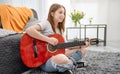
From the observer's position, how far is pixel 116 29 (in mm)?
4316

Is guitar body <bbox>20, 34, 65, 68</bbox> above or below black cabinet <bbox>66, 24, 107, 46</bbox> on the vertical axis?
above

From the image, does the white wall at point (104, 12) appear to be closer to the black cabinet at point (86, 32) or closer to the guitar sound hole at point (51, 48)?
the black cabinet at point (86, 32)

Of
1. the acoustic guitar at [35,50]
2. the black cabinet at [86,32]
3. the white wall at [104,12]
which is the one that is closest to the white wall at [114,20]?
the white wall at [104,12]

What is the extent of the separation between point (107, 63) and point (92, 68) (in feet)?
1.14

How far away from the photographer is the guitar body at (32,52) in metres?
1.62

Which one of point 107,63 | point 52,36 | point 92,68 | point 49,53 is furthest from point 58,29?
point 107,63

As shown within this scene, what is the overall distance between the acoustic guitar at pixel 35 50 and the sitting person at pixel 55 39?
0.12 feet

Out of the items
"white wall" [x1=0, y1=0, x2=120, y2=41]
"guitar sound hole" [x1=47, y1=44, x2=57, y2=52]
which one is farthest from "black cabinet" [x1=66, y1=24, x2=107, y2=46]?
"guitar sound hole" [x1=47, y1=44, x2=57, y2=52]

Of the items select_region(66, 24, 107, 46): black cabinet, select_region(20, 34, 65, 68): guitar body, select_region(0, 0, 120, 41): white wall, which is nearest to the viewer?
select_region(20, 34, 65, 68): guitar body

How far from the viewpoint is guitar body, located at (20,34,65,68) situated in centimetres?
162

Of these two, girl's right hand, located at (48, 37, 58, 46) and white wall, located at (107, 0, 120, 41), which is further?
white wall, located at (107, 0, 120, 41)

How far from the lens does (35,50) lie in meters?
1.66

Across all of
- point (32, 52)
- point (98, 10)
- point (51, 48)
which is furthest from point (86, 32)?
point (32, 52)

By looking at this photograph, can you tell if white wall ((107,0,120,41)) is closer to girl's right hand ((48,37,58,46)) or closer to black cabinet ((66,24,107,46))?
black cabinet ((66,24,107,46))
